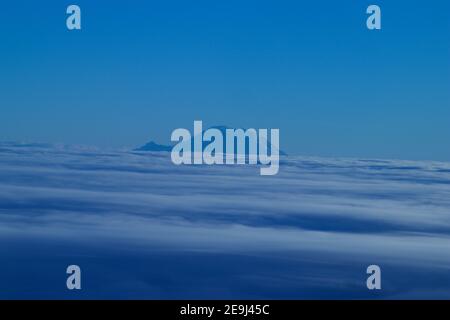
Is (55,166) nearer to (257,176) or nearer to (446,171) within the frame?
(257,176)

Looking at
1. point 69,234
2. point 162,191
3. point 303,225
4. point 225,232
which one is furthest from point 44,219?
point 303,225

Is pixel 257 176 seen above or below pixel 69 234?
above

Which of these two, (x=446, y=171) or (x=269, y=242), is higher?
(x=446, y=171)

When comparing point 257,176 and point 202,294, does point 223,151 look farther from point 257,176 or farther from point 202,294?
point 202,294

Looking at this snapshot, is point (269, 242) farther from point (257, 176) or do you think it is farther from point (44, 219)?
point (44, 219)

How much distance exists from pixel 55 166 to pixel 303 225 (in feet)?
5.91

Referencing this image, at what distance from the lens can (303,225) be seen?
6.50 m

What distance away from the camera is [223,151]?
255 inches

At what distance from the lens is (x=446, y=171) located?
650 centimetres
